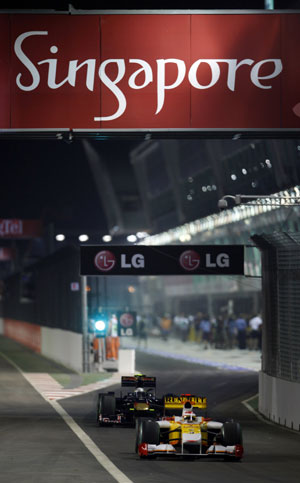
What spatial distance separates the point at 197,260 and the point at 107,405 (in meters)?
7.35

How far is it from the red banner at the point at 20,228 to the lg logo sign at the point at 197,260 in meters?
46.7

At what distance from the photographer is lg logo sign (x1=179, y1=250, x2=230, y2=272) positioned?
29.0 meters

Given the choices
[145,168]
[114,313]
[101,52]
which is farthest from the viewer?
[145,168]

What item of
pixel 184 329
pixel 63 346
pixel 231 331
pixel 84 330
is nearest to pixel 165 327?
pixel 184 329

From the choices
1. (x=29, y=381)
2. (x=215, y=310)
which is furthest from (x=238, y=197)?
(x=215, y=310)

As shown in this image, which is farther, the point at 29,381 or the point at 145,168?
the point at 145,168

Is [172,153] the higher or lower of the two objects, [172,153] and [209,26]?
the higher

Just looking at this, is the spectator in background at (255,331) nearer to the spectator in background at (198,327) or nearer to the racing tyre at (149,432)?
the spectator in background at (198,327)

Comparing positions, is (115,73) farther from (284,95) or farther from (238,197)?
(238,197)

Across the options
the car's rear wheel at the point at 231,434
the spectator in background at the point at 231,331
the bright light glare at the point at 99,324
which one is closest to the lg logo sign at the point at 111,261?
the bright light glare at the point at 99,324

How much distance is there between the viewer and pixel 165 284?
89688 millimetres

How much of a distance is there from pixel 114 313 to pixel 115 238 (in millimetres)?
3074

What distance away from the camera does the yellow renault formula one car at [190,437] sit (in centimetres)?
1722

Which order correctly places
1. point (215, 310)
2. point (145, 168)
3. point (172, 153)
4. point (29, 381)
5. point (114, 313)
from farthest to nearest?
1. point (145, 168)
2. point (172, 153)
3. point (215, 310)
4. point (114, 313)
5. point (29, 381)
